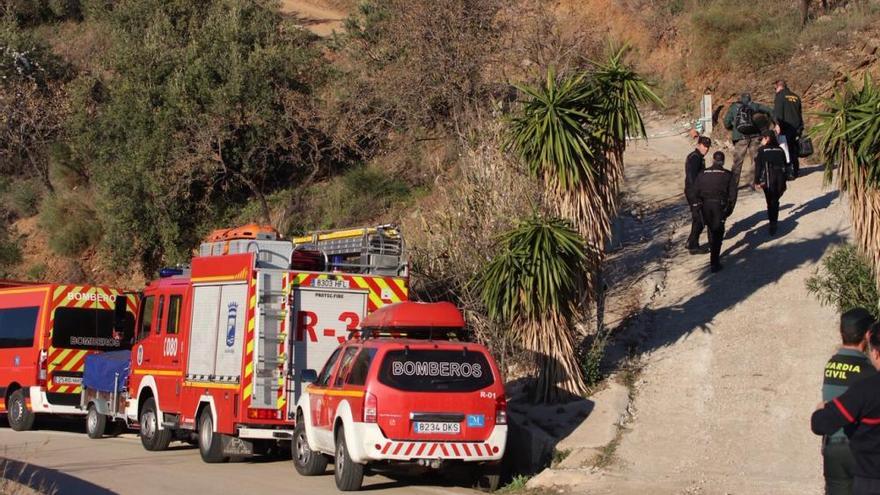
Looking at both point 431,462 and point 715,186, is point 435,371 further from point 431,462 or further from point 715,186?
point 715,186

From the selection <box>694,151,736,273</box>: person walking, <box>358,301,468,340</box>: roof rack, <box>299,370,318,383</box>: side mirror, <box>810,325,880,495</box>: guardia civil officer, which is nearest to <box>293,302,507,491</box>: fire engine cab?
<box>358,301,468,340</box>: roof rack

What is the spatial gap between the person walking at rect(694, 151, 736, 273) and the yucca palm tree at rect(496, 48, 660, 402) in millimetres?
2036

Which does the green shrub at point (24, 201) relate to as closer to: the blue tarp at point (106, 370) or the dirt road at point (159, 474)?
the blue tarp at point (106, 370)

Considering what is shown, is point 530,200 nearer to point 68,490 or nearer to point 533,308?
point 533,308

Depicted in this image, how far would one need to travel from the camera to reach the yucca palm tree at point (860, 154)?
534 inches

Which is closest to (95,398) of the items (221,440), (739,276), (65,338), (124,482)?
(65,338)

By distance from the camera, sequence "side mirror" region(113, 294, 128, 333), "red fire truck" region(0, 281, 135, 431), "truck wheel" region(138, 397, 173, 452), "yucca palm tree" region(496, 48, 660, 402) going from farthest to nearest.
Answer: "red fire truck" region(0, 281, 135, 431) < "side mirror" region(113, 294, 128, 333) < "truck wheel" region(138, 397, 173, 452) < "yucca palm tree" region(496, 48, 660, 402)

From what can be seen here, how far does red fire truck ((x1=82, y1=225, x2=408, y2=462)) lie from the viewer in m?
14.7

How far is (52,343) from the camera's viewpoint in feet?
70.3

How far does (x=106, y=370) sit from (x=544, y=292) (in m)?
9.02

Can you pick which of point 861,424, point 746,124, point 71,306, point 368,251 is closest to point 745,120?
point 746,124

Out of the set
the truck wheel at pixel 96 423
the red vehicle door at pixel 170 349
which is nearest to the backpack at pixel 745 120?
the red vehicle door at pixel 170 349

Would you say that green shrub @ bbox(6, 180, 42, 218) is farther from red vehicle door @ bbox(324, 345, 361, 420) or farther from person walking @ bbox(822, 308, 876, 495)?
person walking @ bbox(822, 308, 876, 495)

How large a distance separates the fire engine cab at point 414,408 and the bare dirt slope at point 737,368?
1.37 metres
